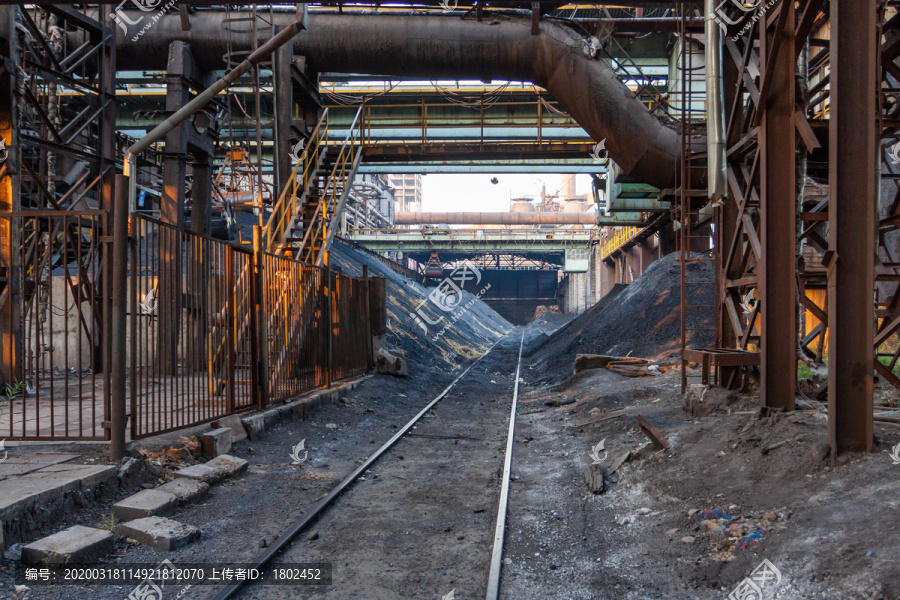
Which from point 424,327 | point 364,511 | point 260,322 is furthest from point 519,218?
point 364,511

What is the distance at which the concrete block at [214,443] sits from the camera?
6.52 metres

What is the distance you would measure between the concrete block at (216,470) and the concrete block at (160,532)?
3.64ft

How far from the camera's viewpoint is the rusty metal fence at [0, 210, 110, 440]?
217 inches

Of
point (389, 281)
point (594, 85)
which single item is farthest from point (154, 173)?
point (594, 85)

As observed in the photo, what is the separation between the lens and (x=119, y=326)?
18.1 ft

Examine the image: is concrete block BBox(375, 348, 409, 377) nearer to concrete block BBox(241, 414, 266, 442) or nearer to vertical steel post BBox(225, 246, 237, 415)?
concrete block BBox(241, 414, 266, 442)

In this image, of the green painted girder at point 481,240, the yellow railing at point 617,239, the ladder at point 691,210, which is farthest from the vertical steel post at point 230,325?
the green painted girder at point 481,240

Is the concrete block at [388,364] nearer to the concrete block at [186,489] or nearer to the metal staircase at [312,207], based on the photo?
the metal staircase at [312,207]

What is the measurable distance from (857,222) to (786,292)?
1.66m

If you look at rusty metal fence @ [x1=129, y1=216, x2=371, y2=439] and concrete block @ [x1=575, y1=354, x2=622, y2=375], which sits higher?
rusty metal fence @ [x1=129, y1=216, x2=371, y2=439]

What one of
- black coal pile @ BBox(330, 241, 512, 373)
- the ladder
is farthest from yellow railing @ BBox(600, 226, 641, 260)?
black coal pile @ BBox(330, 241, 512, 373)

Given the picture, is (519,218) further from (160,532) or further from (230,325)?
(160,532)

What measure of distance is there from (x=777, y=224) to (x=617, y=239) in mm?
27624
